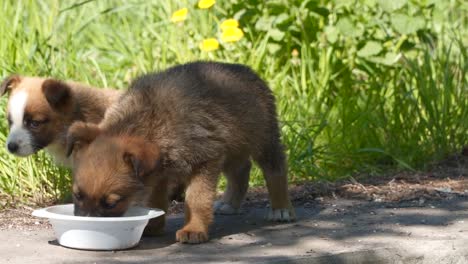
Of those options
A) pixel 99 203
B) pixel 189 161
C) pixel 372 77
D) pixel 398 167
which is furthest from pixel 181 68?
pixel 372 77

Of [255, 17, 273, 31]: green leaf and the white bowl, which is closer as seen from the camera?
the white bowl

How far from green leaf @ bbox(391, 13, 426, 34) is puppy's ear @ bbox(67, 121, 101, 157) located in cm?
381

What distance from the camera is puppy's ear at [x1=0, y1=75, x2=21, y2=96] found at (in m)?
6.80

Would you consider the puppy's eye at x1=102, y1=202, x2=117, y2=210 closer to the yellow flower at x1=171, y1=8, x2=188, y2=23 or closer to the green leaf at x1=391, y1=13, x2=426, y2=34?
the yellow flower at x1=171, y1=8, x2=188, y2=23

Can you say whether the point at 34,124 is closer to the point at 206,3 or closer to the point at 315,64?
the point at 206,3

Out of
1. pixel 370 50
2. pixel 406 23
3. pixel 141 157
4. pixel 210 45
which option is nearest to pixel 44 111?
pixel 141 157

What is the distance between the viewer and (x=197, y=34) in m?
9.19

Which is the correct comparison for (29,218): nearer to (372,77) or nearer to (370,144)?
(370,144)

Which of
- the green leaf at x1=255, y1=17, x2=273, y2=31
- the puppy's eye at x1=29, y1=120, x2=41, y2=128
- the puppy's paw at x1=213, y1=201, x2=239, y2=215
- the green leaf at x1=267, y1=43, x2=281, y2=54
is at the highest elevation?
the green leaf at x1=255, y1=17, x2=273, y2=31

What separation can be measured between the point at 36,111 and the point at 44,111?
5 centimetres

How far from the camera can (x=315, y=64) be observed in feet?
28.8

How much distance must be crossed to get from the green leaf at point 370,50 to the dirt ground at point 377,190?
57.5 inches

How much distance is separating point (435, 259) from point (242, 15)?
403 cm

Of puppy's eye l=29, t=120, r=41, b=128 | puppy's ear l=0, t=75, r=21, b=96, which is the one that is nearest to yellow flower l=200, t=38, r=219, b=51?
puppy's ear l=0, t=75, r=21, b=96
